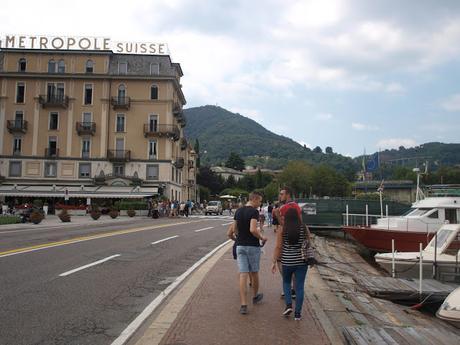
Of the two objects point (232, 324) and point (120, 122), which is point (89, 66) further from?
point (232, 324)

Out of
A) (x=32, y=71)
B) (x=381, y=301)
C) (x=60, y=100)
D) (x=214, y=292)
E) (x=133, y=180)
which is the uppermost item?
(x=32, y=71)

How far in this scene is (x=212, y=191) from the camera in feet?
401

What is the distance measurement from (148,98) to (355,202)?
37.0m

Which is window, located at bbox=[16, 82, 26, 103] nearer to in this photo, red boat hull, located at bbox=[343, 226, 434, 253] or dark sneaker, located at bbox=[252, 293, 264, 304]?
red boat hull, located at bbox=[343, 226, 434, 253]

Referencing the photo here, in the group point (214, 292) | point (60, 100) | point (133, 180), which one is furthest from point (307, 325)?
point (60, 100)

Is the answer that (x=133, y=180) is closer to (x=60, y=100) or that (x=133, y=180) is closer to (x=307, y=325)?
(x=60, y=100)

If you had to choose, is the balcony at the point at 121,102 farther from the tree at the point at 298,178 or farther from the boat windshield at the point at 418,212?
the boat windshield at the point at 418,212

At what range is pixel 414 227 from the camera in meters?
21.5

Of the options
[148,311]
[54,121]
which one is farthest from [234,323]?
[54,121]

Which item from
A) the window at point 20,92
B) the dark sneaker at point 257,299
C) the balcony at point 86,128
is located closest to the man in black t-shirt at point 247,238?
the dark sneaker at point 257,299

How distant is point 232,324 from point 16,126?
194ft

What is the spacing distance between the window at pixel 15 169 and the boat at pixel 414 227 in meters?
48.4

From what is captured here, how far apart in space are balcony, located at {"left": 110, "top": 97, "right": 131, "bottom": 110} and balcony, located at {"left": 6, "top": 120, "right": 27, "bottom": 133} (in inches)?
445

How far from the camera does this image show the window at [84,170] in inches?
2325
